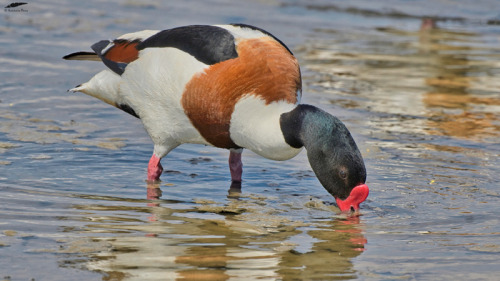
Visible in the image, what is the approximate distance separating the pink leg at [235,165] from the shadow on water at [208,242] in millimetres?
466

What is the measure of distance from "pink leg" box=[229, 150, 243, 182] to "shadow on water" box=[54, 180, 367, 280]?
18.3 inches

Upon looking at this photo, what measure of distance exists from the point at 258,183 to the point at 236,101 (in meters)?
1.12

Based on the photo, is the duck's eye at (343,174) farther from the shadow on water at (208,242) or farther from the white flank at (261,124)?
the white flank at (261,124)

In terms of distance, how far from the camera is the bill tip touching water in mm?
5770

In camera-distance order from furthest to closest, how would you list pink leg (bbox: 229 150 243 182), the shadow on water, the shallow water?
pink leg (bbox: 229 150 243 182), the shallow water, the shadow on water

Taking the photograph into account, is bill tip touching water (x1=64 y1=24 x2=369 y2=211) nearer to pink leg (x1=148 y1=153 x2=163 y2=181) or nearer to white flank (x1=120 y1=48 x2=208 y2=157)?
white flank (x1=120 y1=48 x2=208 y2=157)

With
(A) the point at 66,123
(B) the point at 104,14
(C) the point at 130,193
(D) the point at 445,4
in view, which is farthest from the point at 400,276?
(D) the point at 445,4

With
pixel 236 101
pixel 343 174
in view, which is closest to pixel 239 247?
pixel 343 174

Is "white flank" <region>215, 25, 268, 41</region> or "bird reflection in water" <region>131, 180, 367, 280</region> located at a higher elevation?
"white flank" <region>215, 25, 268, 41</region>

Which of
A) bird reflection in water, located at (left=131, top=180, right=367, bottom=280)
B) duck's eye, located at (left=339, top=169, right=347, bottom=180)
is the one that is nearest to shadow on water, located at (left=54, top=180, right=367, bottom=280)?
bird reflection in water, located at (left=131, top=180, right=367, bottom=280)

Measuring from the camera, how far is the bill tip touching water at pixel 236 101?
18.9ft

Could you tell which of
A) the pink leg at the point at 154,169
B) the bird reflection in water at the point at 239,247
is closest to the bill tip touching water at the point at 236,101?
the pink leg at the point at 154,169

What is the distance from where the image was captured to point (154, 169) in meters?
6.88

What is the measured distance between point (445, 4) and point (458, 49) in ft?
13.8
